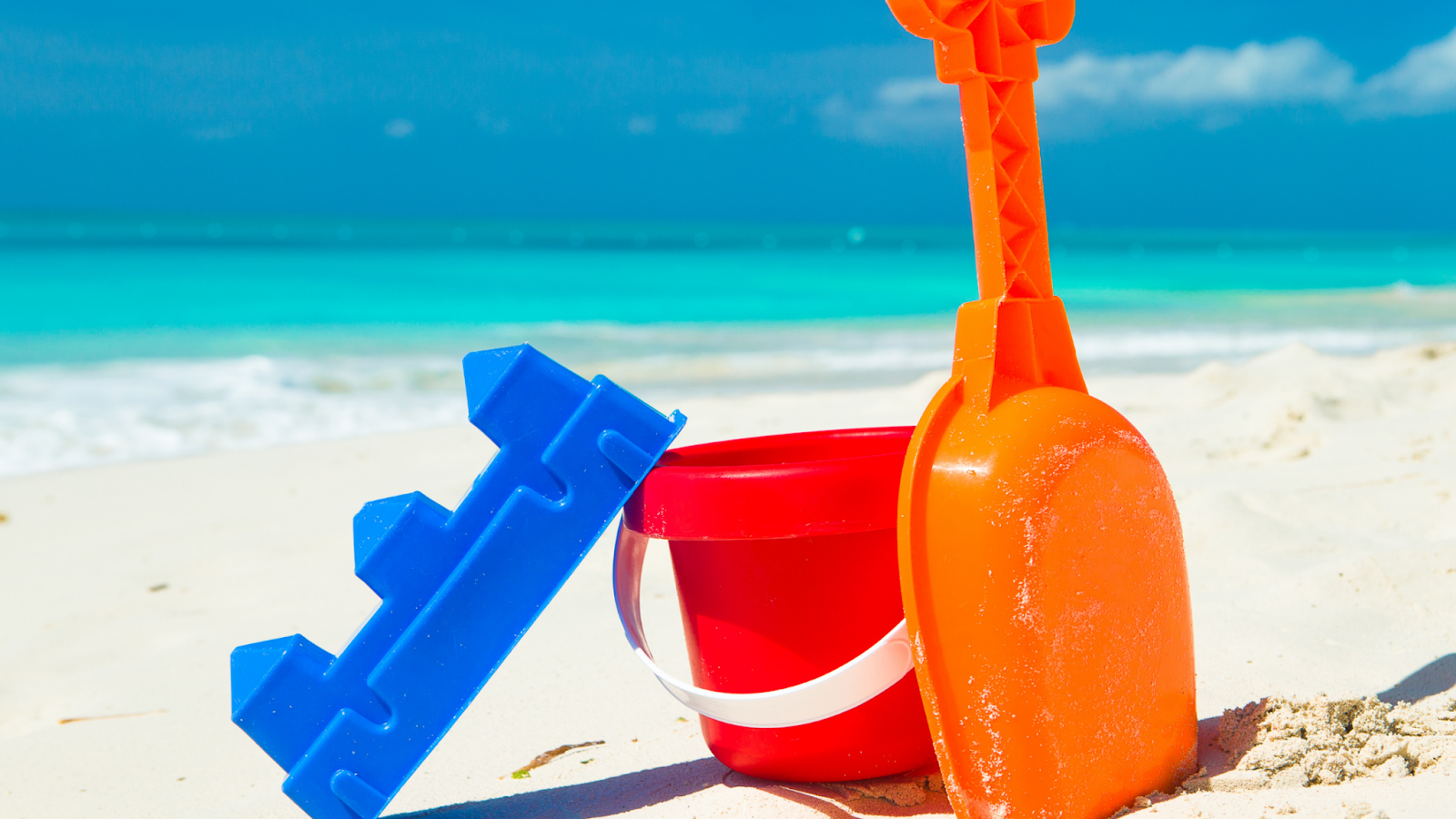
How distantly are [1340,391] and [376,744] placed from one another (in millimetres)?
3728

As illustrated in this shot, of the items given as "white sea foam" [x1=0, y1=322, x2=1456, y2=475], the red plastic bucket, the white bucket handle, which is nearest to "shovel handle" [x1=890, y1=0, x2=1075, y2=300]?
the red plastic bucket

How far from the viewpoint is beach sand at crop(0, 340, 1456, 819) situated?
172 centimetres

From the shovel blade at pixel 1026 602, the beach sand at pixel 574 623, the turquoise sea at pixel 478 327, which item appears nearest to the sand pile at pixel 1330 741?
the beach sand at pixel 574 623

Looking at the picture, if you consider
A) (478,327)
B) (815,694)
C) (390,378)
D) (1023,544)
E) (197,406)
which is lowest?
(197,406)

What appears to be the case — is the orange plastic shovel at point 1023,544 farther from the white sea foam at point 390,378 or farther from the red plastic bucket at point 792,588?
the white sea foam at point 390,378

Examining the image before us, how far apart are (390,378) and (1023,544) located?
23.4ft

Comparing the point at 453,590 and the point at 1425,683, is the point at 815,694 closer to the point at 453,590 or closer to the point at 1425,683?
the point at 453,590

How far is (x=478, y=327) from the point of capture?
40.2ft

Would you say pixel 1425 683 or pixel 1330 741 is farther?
pixel 1425 683

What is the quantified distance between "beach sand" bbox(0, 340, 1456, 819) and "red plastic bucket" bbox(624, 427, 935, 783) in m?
0.07

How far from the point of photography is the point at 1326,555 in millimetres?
2395

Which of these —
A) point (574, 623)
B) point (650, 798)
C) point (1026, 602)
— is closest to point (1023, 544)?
point (1026, 602)

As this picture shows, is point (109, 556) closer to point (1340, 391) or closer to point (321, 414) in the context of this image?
point (321, 414)

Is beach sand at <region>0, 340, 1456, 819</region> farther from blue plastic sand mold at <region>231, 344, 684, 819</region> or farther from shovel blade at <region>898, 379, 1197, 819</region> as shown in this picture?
blue plastic sand mold at <region>231, 344, 684, 819</region>
